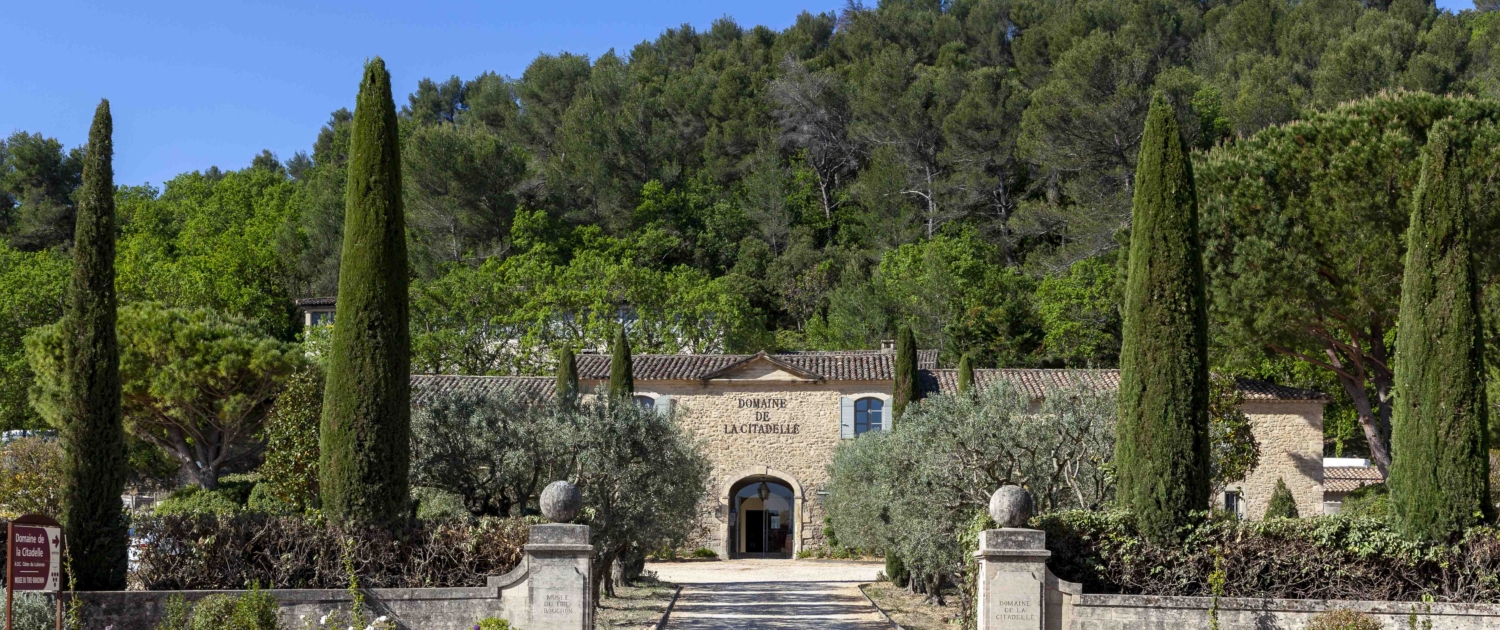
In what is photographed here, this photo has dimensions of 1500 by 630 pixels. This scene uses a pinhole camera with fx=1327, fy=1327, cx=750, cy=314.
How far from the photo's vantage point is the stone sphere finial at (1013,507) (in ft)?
41.1

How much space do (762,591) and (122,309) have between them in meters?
18.2

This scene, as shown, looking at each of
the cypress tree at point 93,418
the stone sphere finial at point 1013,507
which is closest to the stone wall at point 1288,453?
the stone sphere finial at point 1013,507

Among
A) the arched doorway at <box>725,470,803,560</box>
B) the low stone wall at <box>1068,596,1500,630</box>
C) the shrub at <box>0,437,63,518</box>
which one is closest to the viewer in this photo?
the low stone wall at <box>1068,596,1500,630</box>

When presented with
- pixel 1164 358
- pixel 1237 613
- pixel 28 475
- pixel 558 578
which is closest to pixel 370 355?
pixel 558 578

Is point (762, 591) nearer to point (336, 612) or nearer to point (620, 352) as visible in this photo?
point (620, 352)

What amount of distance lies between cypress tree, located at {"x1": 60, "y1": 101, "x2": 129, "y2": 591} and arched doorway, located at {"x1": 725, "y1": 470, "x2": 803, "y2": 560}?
22861mm

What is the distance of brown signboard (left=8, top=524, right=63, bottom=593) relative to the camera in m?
10.2

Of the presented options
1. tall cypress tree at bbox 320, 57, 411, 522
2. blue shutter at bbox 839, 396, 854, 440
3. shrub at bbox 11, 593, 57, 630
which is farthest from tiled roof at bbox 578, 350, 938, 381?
shrub at bbox 11, 593, 57, 630

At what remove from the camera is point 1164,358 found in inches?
548

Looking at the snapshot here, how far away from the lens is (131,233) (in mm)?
57219

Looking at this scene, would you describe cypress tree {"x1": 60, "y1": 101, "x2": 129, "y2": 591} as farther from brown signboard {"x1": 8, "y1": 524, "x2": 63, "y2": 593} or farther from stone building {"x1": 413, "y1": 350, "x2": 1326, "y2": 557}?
stone building {"x1": 413, "y1": 350, "x2": 1326, "y2": 557}

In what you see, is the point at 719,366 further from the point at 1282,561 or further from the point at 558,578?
the point at 1282,561

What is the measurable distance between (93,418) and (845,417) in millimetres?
23432

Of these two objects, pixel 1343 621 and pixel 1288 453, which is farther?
pixel 1288 453
